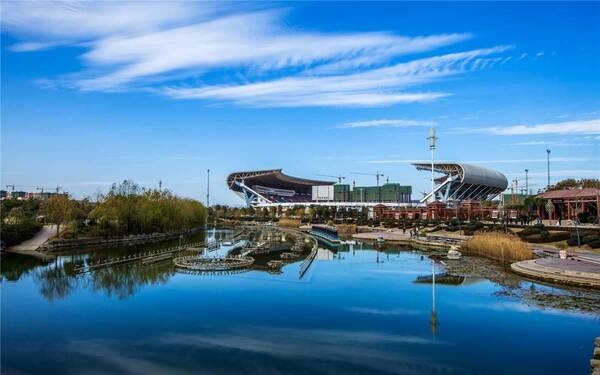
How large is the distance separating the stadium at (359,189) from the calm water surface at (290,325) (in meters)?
66.2

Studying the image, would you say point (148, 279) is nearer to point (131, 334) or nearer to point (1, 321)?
point (1, 321)

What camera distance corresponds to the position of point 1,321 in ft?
52.3

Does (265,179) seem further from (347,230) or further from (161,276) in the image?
(161,276)

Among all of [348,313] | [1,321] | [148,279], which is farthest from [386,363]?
[148,279]

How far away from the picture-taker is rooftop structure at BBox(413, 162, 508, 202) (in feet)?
295

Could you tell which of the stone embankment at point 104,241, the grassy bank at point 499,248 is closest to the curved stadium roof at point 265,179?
the stone embankment at point 104,241

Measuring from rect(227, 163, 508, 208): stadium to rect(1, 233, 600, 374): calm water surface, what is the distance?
6621 centimetres

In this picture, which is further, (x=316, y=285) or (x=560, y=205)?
(x=560, y=205)

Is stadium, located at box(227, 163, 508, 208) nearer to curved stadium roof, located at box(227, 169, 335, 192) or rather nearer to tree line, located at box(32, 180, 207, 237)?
curved stadium roof, located at box(227, 169, 335, 192)

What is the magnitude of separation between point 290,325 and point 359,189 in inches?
4012

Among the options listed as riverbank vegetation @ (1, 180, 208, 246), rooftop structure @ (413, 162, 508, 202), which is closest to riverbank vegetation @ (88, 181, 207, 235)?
riverbank vegetation @ (1, 180, 208, 246)

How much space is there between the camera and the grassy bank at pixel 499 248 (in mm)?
28188

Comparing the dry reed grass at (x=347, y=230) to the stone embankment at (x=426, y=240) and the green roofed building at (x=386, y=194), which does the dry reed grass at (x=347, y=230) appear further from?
the green roofed building at (x=386, y=194)

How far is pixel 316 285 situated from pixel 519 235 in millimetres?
19562
